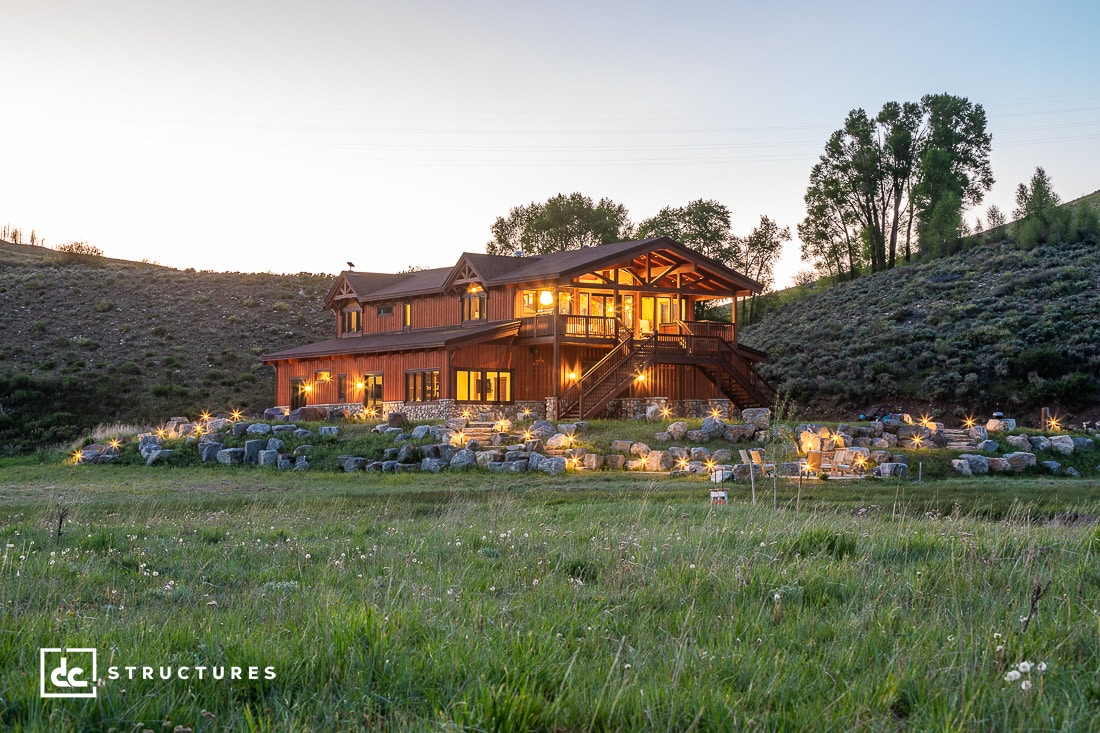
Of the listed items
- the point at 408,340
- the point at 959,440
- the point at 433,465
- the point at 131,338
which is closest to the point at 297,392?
the point at 408,340

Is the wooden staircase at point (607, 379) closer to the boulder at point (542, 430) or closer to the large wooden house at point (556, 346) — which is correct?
the large wooden house at point (556, 346)

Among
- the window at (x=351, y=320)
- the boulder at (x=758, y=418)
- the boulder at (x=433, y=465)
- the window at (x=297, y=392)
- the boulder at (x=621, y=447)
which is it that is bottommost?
the boulder at (x=433, y=465)

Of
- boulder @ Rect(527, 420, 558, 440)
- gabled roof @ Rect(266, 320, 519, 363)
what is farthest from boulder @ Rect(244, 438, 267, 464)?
boulder @ Rect(527, 420, 558, 440)

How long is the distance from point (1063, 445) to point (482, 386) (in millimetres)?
21462

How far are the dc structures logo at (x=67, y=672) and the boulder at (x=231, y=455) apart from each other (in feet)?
89.7

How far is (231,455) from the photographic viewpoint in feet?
104

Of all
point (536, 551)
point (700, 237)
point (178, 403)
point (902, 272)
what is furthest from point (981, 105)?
point (536, 551)

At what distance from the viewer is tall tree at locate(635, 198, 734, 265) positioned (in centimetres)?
7419

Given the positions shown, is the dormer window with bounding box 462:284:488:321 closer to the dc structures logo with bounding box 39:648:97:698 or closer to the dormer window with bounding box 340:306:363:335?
the dormer window with bounding box 340:306:363:335

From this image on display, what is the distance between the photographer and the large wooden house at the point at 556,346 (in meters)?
38.7

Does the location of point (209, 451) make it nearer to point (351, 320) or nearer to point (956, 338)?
point (351, 320)

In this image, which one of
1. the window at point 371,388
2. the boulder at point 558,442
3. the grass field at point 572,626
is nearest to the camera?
the grass field at point 572,626

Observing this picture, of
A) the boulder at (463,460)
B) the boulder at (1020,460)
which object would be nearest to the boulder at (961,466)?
the boulder at (1020,460)

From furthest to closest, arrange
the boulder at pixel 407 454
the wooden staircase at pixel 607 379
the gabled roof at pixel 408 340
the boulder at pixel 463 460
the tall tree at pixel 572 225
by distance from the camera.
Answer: the tall tree at pixel 572 225, the gabled roof at pixel 408 340, the wooden staircase at pixel 607 379, the boulder at pixel 407 454, the boulder at pixel 463 460
